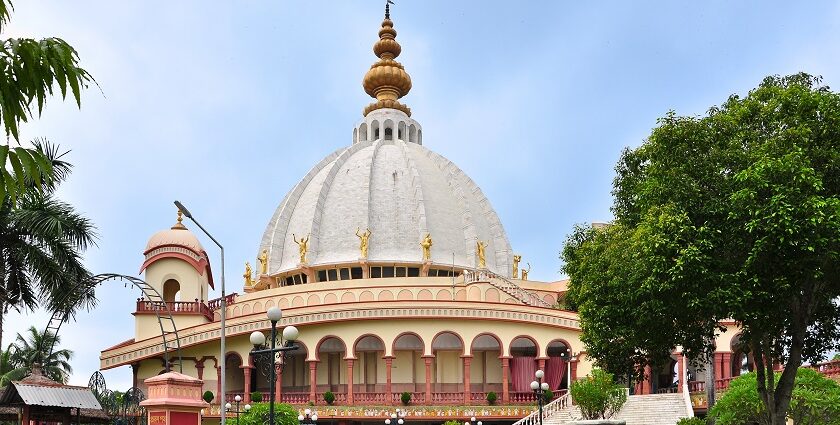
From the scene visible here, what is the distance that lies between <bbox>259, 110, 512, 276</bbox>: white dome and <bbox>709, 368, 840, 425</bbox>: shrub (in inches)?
1132

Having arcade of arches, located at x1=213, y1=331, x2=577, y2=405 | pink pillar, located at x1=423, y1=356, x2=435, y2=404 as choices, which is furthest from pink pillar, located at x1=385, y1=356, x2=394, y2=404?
pink pillar, located at x1=423, y1=356, x2=435, y2=404

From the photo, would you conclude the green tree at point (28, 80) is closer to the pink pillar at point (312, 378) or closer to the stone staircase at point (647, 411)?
the stone staircase at point (647, 411)

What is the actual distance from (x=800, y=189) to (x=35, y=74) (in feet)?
53.4

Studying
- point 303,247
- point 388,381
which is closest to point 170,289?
point 303,247

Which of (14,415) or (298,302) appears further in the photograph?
(298,302)

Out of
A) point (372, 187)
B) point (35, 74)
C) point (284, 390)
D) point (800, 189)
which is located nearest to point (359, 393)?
point (284, 390)

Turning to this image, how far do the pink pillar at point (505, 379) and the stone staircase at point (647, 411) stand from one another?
6.43m

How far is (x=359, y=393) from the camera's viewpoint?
4225 centimetres

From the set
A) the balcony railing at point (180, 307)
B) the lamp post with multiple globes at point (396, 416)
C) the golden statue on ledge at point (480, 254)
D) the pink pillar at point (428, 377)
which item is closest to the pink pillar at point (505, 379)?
the pink pillar at point (428, 377)

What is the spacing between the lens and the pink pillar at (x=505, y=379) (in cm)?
4162

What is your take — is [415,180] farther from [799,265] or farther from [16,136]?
[16,136]

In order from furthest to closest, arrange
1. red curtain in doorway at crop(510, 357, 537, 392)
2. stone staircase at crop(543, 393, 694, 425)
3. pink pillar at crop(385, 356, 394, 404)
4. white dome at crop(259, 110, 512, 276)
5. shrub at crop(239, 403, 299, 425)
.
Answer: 1. white dome at crop(259, 110, 512, 276)
2. red curtain in doorway at crop(510, 357, 537, 392)
3. pink pillar at crop(385, 356, 394, 404)
4. stone staircase at crop(543, 393, 694, 425)
5. shrub at crop(239, 403, 299, 425)

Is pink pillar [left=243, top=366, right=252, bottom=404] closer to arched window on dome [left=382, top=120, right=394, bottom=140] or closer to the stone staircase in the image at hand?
the stone staircase

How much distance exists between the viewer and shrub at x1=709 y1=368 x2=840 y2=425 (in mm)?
24328
